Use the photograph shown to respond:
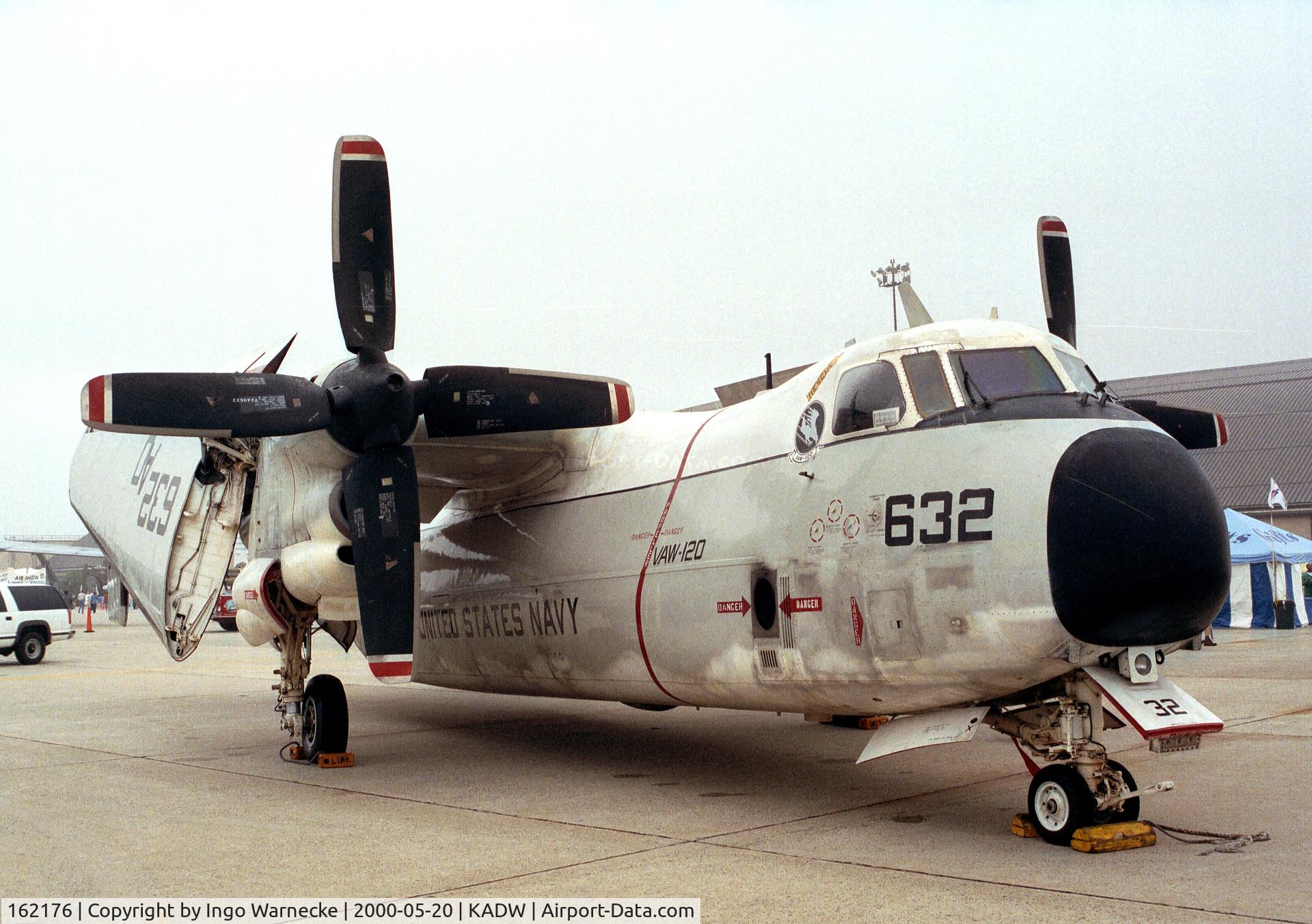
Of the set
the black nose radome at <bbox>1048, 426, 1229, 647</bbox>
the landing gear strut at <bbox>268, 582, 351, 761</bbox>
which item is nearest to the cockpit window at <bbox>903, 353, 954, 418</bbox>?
the black nose radome at <bbox>1048, 426, 1229, 647</bbox>

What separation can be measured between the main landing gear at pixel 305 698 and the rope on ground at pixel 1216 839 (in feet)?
26.3

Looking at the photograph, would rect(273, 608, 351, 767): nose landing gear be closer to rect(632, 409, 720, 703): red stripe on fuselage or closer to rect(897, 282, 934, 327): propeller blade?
rect(632, 409, 720, 703): red stripe on fuselage

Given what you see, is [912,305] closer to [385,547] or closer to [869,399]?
[869,399]

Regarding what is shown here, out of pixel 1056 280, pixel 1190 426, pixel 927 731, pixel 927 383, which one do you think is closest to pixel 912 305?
pixel 1056 280

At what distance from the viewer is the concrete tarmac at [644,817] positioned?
671 cm

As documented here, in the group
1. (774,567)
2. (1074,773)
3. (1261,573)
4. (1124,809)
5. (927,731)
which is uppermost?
(774,567)

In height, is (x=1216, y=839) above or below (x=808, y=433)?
below

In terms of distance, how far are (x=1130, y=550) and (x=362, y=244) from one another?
757 centimetres

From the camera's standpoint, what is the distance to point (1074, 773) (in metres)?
7.65

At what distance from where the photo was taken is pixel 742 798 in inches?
389

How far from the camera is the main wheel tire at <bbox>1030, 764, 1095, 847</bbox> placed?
295 inches

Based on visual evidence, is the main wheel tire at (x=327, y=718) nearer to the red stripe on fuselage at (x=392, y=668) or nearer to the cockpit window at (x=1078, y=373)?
the red stripe on fuselage at (x=392, y=668)

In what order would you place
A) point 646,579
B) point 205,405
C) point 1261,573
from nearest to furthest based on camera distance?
point 205,405 → point 646,579 → point 1261,573

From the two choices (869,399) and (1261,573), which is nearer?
(869,399)
